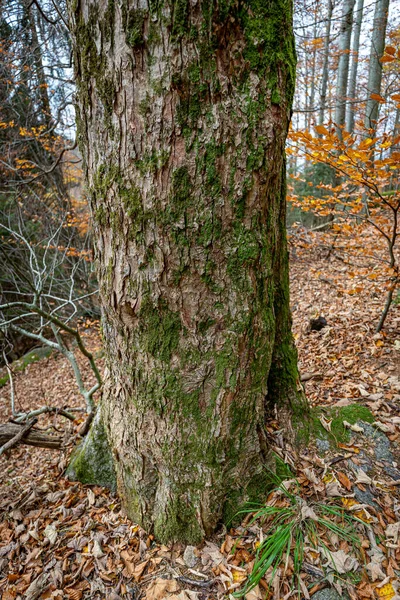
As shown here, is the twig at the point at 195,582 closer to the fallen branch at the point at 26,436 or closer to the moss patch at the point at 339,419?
the moss patch at the point at 339,419

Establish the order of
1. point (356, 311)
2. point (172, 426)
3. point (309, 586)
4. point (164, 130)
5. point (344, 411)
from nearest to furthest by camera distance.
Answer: point (164, 130), point (309, 586), point (172, 426), point (344, 411), point (356, 311)

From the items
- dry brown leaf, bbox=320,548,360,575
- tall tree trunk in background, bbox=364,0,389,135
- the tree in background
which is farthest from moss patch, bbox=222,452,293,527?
tall tree trunk in background, bbox=364,0,389,135

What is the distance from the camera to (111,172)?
143cm

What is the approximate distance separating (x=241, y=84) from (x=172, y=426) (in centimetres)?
161

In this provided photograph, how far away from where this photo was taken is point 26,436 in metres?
2.66

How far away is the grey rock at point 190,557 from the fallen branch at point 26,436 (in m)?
1.54

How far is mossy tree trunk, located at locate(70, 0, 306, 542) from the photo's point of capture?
1257 millimetres

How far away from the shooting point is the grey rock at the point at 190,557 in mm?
1763

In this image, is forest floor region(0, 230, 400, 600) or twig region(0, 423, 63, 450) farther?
twig region(0, 423, 63, 450)

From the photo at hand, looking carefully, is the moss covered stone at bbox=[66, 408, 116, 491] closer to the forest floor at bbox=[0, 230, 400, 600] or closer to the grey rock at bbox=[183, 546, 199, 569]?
the forest floor at bbox=[0, 230, 400, 600]

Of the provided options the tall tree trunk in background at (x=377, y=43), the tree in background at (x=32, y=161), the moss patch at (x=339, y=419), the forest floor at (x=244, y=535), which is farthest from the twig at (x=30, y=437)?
the tall tree trunk in background at (x=377, y=43)

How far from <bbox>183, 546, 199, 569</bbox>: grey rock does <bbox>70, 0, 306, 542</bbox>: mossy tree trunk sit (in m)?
0.08

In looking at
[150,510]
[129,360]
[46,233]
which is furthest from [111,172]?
[46,233]

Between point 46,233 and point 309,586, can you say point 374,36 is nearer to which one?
point 46,233
